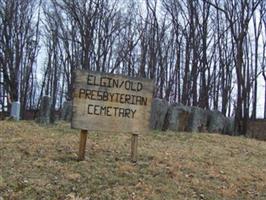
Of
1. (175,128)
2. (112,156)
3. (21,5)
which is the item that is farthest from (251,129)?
(21,5)

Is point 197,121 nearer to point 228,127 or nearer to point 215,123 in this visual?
point 215,123

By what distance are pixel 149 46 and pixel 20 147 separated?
25040mm

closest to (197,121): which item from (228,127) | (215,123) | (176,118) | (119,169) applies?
(176,118)

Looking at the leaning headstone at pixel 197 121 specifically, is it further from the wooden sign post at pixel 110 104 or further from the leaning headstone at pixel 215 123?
the wooden sign post at pixel 110 104

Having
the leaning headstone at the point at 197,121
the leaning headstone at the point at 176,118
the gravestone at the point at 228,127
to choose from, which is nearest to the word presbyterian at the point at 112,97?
the leaning headstone at the point at 176,118

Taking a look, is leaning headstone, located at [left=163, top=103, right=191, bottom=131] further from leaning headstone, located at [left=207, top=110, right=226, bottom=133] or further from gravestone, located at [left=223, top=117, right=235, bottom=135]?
gravestone, located at [left=223, top=117, right=235, bottom=135]

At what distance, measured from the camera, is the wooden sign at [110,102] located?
920cm

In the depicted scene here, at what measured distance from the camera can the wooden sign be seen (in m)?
9.20

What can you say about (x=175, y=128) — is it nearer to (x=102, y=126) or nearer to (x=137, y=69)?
(x=102, y=126)

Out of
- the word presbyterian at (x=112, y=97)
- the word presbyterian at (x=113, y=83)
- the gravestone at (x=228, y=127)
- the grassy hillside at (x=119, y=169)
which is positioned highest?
the word presbyterian at (x=113, y=83)

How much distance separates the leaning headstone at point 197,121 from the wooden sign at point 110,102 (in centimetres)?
678

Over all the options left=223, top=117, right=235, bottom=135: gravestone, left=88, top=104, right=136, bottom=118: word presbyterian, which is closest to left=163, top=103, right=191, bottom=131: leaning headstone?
left=223, top=117, right=235, bottom=135: gravestone

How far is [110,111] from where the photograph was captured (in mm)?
9477

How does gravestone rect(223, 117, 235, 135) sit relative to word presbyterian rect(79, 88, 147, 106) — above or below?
below
